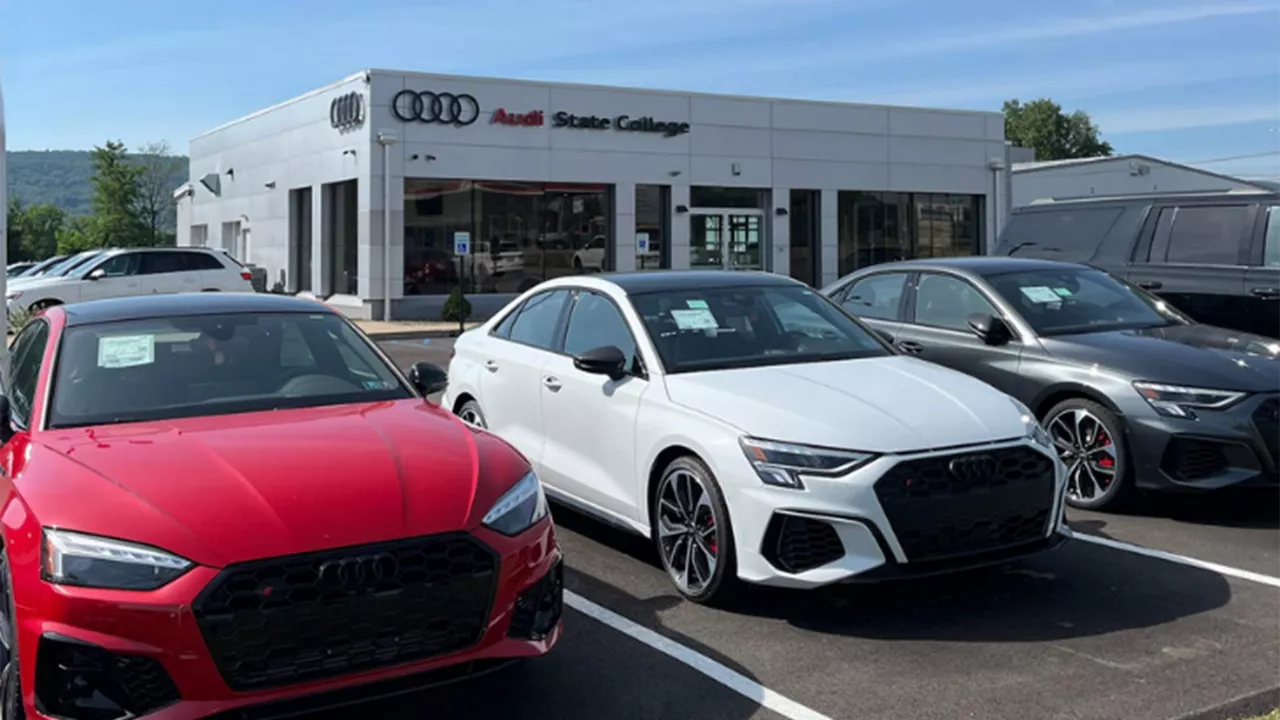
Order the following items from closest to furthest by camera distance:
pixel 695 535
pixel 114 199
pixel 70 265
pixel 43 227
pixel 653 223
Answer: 1. pixel 695 535
2. pixel 70 265
3. pixel 653 223
4. pixel 114 199
5. pixel 43 227

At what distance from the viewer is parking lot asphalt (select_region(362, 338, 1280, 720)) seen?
4.07 metres

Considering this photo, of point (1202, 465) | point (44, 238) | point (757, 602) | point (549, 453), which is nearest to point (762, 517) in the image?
point (757, 602)

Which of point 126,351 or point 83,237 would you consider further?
point 83,237

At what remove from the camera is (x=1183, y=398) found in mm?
6473

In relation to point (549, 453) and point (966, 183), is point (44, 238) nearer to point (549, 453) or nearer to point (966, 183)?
point (966, 183)

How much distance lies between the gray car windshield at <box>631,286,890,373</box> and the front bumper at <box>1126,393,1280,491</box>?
1694 mm

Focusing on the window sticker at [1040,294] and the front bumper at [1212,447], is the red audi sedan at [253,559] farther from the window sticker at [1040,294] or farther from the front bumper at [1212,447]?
the window sticker at [1040,294]

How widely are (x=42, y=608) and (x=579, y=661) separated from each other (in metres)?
1.99

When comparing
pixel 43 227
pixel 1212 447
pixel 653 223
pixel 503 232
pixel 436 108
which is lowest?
pixel 1212 447

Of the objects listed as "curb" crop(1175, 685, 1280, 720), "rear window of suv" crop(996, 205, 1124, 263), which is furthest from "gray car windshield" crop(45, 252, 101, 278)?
"curb" crop(1175, 685, 1280, 720)

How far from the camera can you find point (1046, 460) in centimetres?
500

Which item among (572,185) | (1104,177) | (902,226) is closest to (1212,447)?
(572,185)

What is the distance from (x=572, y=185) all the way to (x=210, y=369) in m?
24.3

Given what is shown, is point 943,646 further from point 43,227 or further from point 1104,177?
point 43,227
